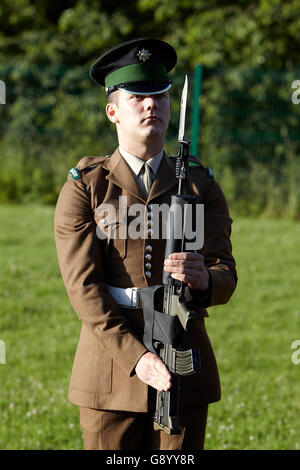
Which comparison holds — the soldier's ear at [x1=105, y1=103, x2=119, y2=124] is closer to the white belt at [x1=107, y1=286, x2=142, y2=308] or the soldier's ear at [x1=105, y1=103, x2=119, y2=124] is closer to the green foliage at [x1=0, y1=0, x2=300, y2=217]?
the white belt at [x1=107, y1=286, x2=142, y2=308]

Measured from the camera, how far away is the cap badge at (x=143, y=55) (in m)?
A: 2.79

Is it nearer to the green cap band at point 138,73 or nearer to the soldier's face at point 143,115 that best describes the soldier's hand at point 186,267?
the soldier's face at point 143,115

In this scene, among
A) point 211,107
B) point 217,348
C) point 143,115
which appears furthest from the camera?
point 211,107

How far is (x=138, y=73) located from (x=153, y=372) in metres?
1.13

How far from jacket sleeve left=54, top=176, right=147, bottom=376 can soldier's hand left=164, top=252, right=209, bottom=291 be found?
0.30 metres

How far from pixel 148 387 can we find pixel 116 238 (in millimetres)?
592

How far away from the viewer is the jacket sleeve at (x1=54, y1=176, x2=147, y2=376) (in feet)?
8.79

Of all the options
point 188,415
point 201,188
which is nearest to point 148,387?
point 188,415

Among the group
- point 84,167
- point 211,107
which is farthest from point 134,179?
point 211,107

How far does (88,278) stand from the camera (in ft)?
8.90

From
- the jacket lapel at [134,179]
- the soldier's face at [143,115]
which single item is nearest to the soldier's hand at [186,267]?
the jacket lapel at [134,179]

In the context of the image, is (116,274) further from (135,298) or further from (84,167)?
(84,167)

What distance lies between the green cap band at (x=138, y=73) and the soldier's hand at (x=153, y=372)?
104 cm

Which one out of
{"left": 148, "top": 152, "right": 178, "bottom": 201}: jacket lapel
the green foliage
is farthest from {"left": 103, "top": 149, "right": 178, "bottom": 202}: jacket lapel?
the green foliage
